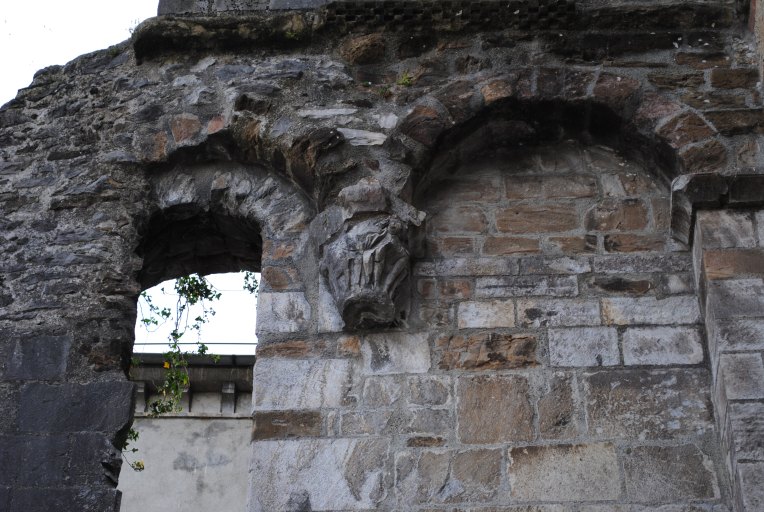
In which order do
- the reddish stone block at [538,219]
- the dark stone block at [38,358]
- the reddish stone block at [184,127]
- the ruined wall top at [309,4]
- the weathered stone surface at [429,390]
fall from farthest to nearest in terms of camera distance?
the ruined wall top at [309,4] → the reddish stone block at [184,127] → the reddish stone block at [538,219] → the dark stone block at [38,358] → the weathered stone surface at [429,390]

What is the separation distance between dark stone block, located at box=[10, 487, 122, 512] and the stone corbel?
3.66 ft

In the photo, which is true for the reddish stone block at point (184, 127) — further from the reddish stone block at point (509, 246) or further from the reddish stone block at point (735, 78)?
the reddish stone block at point (735, 78)

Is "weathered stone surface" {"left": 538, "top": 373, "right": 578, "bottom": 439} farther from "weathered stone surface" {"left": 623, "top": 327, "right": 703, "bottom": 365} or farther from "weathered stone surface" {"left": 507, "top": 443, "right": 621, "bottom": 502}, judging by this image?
Answer: "weathered stone surface" {"left": 623, "top": 327, "right": 703, "bottom": 365}

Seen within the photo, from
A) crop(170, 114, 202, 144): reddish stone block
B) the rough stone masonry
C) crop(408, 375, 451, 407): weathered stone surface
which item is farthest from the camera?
crop(170, 114, 202, 144): reddish stone block

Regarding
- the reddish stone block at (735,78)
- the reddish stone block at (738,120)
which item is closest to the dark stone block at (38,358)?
the reddish stone block at (738,120)

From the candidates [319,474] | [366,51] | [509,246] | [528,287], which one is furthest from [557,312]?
[366,51]

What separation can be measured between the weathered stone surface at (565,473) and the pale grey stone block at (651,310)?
0.56m

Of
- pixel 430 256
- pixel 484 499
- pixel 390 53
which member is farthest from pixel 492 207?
pixel 484 499

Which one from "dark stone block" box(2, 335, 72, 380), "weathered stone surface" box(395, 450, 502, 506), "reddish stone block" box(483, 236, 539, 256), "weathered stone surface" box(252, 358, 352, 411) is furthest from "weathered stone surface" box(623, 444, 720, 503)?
"dark stone block" box(2, 335, 72, 380)

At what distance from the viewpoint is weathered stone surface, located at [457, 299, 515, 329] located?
16.3ft

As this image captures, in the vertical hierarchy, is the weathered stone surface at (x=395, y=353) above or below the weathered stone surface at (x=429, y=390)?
above

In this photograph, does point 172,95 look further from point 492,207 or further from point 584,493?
point 584,493

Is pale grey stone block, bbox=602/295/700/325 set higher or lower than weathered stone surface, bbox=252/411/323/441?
higher

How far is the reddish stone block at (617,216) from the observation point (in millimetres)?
5254
